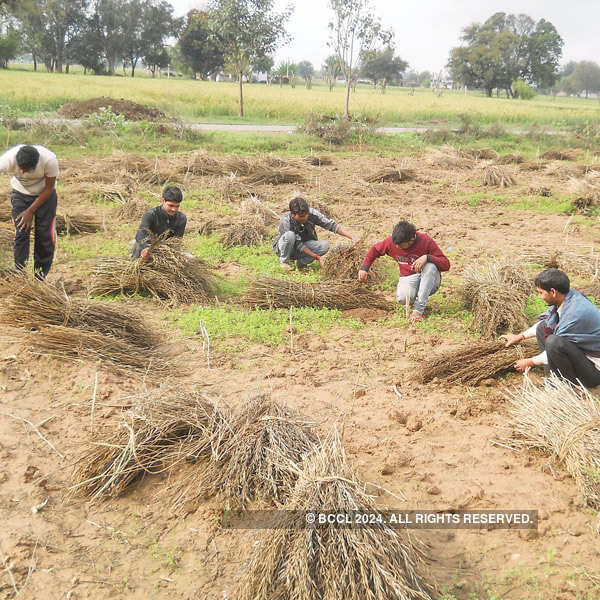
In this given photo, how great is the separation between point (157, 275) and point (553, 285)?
335 cm

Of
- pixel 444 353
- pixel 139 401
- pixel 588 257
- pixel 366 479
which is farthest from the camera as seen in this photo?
pixel 588 257

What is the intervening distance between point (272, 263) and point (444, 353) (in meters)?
2.81

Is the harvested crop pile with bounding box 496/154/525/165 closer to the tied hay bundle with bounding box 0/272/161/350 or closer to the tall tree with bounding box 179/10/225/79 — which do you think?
the tied hay bundle with bounding box 0/272/161/350

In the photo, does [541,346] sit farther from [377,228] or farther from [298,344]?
[377,228]

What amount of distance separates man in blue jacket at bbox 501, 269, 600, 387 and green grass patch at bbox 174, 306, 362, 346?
70.1 inches

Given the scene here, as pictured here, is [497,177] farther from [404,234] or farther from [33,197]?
[33,197]

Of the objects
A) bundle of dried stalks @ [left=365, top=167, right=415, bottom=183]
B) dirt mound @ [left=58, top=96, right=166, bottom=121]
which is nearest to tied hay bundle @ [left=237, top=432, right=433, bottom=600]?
bundle of dried stalks @ [left=365, top=167, right=415, bottom=183]

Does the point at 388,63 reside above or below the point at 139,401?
above

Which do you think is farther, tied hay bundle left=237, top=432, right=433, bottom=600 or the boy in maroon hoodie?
the boy in maroon hoodie

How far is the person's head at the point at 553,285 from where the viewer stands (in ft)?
10.7

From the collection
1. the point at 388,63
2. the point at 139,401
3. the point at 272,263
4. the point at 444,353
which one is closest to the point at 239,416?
the point at 139,401

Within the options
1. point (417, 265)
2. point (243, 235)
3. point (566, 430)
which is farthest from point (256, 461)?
point (243, 235)

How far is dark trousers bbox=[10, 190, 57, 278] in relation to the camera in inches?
188

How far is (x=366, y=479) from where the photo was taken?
9.42 ft
